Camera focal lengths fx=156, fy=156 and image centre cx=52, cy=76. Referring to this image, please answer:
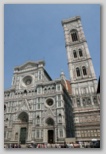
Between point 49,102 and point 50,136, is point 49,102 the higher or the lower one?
the higher one

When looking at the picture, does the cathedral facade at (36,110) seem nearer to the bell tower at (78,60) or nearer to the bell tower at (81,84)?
the bell tower at (81,84)

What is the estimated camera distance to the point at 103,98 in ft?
19.2

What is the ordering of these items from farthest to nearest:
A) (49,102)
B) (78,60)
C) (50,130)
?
(78,60) < (49,102) < (50,130)

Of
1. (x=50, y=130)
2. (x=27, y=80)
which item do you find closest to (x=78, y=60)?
(x=27, y=80)

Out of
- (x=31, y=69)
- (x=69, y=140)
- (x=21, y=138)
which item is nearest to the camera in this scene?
(x=69, y=140)

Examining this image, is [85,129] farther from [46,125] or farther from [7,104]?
[7,104]

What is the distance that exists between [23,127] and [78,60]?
26.6ft

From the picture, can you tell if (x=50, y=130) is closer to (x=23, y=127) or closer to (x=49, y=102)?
(x=49, y=102)

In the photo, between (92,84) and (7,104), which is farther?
(7,104)

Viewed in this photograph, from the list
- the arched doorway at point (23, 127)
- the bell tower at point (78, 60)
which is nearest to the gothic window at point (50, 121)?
the arched doorway at point (23, 127)

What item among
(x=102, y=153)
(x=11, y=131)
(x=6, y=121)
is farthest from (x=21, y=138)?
(x=102, y=153)

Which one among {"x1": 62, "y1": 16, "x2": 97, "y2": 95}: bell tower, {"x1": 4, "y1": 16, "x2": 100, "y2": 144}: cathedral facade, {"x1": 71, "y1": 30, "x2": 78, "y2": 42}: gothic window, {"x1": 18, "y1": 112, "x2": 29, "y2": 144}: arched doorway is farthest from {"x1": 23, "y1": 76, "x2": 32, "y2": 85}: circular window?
{"x1": 71, "y1": 30, "x2": 78, "y2": 42}: gothic window

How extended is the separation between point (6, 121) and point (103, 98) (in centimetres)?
1126

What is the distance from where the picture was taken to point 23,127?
47.1 ft
